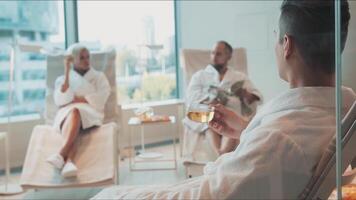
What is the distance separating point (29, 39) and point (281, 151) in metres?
3.60

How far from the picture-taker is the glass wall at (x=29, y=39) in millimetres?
3896

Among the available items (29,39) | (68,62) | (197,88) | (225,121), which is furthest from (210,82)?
→ (225,121)

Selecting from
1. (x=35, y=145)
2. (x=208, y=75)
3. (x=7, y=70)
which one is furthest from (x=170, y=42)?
(x=35, y=145)

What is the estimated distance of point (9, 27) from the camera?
392cm

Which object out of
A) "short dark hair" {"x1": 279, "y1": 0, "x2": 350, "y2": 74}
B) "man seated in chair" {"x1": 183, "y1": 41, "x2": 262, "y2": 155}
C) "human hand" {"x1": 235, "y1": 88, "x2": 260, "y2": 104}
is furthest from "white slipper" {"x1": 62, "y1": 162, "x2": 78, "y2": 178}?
"short dark hair" {"x1": 279, "y1": 0, "x2": 350, "y2": 74}

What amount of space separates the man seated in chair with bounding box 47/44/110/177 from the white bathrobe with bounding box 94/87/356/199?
6.97ft

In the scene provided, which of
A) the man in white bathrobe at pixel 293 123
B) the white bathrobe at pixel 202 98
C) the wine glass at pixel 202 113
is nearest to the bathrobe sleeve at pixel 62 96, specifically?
the white bathrobe at pixel 202 98

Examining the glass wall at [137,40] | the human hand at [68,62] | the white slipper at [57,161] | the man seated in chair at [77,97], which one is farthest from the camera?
the glass wall at [137,40]

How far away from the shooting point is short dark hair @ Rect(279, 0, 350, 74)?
0.96 metres

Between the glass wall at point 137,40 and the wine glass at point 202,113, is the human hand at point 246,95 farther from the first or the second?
the wine glass at point 202,113

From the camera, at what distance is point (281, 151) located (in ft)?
3.01

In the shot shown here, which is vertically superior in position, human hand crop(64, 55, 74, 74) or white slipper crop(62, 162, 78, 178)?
human hand crop(64, 55, 74, 74)

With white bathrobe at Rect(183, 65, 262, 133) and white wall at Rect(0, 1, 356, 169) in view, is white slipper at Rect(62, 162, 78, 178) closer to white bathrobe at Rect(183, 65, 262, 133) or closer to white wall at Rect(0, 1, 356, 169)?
white wall at Rect(0, 1, 356, 169)

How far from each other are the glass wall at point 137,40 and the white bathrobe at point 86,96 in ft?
2.86
